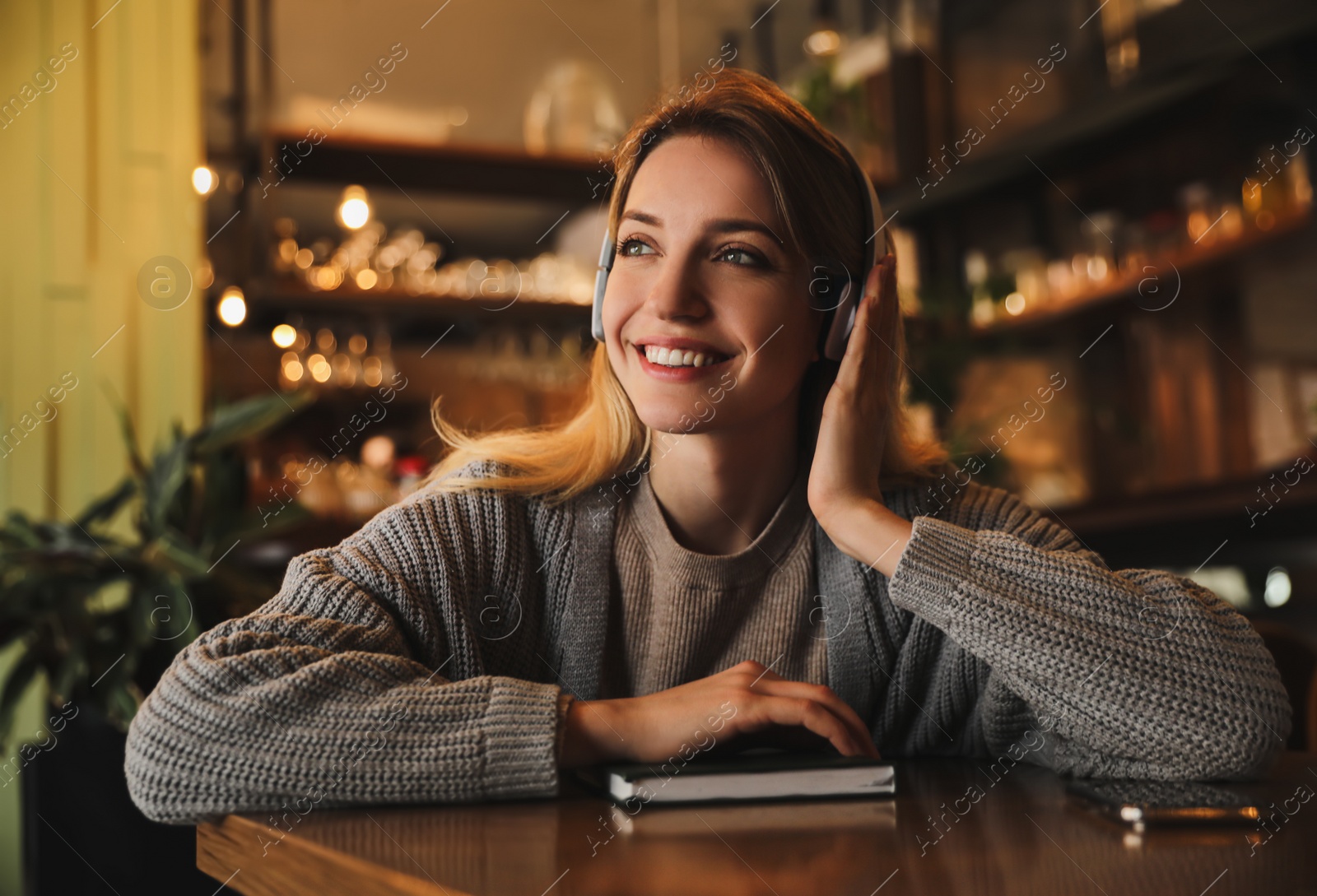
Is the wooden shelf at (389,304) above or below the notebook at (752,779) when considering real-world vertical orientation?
above

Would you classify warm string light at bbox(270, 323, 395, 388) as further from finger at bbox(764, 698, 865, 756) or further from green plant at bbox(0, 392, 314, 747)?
finger at bbox(764, 698, 865, 756)

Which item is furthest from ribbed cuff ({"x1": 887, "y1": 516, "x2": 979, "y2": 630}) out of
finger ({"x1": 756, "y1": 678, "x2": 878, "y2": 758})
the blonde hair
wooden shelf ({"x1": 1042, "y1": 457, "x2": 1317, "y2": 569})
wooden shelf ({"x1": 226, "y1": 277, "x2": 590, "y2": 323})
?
wooden shelf ({"x1": 226, "y1": 277, "x2": 590, "y2": 323})

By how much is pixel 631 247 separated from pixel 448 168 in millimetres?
2590

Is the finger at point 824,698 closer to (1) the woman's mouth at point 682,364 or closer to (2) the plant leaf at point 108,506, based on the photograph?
(1) the woman's mouth at point 682,364

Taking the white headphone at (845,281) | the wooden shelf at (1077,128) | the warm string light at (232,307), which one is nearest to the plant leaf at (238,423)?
the warm string light at (232,307)

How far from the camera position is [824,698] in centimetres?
93

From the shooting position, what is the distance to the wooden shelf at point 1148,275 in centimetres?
268

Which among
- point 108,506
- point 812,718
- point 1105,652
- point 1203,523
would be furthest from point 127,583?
point 1203,523

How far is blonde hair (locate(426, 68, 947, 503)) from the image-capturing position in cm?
121

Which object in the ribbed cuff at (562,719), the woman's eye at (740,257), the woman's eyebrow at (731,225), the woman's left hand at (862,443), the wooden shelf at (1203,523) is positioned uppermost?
the woman's eyebrow at (731,225)

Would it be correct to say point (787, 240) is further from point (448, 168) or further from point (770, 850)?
point (448, 168)

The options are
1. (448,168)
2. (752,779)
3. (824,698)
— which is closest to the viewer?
(752,779)

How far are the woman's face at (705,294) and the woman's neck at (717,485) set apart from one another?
0.15 ft

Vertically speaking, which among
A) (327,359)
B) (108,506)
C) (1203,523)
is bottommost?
(1203,523)
